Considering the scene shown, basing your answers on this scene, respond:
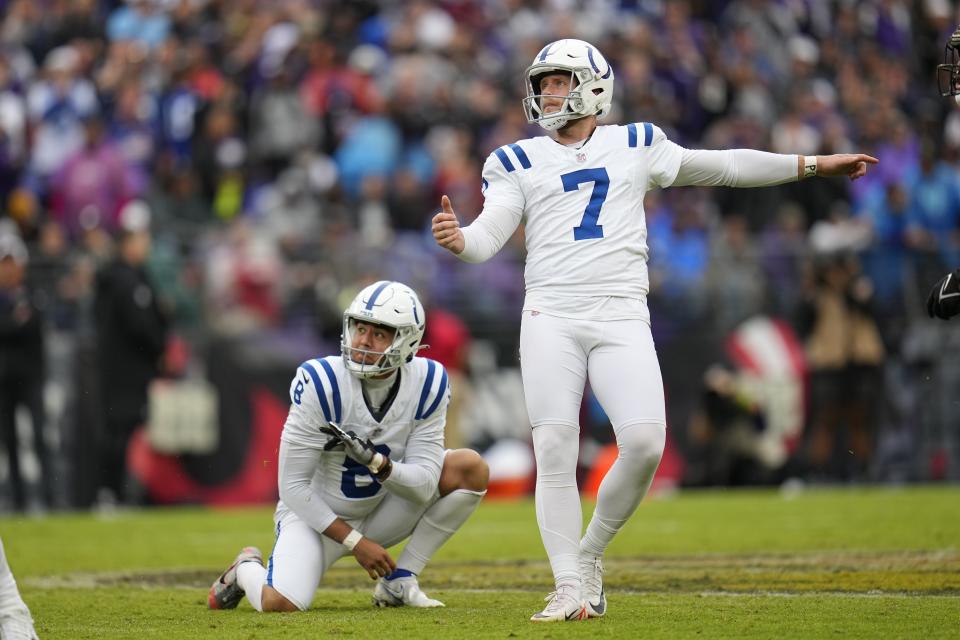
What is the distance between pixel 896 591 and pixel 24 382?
8.18 metres

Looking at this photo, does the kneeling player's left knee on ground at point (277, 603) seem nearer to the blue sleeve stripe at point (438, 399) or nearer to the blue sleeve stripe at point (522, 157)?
the blue sleeve stripe at point (438, 399)

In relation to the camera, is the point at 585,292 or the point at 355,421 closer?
the point at 585,292

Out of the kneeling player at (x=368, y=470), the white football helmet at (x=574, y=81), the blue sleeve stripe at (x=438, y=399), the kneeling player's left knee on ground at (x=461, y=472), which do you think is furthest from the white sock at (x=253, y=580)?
the white football helmet at (x=574, y=81)

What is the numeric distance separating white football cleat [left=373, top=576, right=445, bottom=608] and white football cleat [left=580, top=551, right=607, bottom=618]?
76 centimetres

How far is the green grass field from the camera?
5770 millimetres

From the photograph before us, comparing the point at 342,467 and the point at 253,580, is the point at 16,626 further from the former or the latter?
the point at 342,467

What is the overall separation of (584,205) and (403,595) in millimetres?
1819

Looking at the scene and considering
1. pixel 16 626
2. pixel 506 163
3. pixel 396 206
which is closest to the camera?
pixel 16 626

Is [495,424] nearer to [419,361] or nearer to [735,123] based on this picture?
[735,123]

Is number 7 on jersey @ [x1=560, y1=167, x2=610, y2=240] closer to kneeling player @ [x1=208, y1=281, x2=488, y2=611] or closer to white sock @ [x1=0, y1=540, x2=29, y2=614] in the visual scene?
kneeling player @ [x1=208, y1=281, x2=488, y2=611]

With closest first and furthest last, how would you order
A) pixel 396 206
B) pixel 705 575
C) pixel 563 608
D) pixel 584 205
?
pixel 563 608
pixel 584 205
pixel 705 575
pixel 396 206

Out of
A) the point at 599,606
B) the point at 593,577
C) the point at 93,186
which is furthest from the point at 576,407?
the point at 93,186

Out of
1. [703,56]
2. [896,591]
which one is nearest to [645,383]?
[896,591]

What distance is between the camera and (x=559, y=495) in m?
6.11
